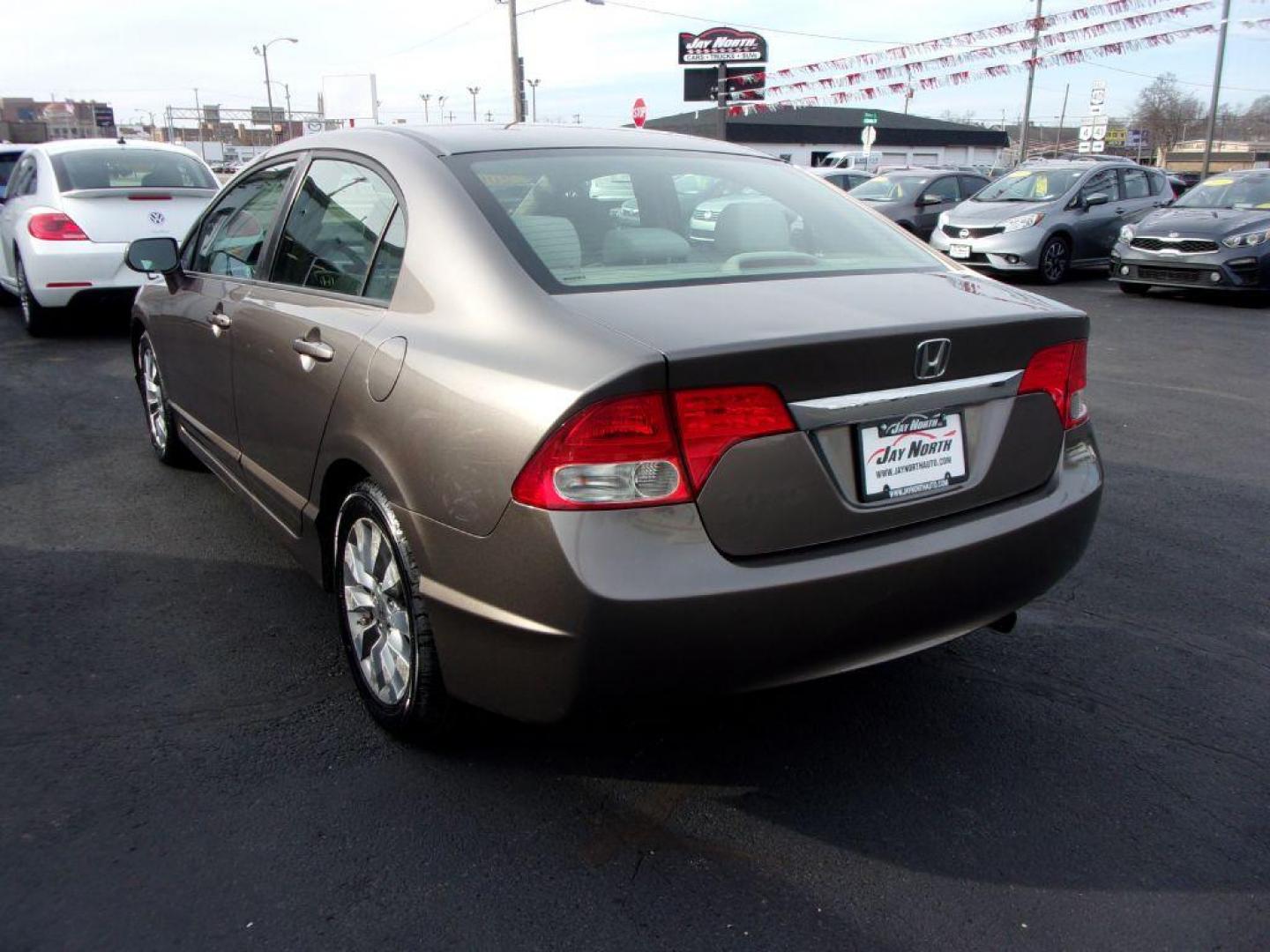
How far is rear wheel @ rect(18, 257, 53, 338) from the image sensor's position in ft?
28.8

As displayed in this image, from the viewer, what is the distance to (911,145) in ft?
223

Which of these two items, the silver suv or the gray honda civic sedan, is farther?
the silver suv

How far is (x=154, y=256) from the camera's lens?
4.31 meters

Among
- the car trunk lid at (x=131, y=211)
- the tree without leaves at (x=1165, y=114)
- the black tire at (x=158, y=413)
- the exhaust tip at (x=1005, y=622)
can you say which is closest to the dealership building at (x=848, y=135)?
the tree without leaves at (x=1165, y=114)

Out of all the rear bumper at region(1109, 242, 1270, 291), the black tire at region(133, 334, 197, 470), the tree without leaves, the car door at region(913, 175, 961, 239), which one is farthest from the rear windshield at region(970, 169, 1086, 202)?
the tree without leaves

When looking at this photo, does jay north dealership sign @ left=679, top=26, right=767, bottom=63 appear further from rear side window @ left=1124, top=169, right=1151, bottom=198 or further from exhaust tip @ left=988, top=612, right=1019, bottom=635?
exhaust tip @ left=988, top=612, right=1019, bottom=635

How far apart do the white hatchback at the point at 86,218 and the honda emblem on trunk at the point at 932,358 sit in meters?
7.45

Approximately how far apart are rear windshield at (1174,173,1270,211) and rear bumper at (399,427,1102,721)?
477 inches

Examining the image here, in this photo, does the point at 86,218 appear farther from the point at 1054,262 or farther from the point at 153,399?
the point at 1054,262

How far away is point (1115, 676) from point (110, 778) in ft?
9.49

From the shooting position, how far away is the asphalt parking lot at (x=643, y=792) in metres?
2.17

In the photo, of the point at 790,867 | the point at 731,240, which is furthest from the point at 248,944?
the point at 731,240

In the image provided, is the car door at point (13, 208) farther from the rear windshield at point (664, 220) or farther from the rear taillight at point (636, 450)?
the rear taillight at point (636, 450)

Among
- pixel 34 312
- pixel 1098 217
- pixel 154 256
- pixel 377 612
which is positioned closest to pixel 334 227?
pixel 377 612
